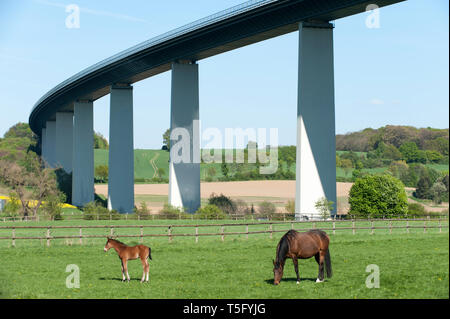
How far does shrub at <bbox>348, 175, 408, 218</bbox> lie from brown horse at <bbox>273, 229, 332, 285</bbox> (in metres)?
39.7

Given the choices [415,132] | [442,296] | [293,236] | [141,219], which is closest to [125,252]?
[293,236]

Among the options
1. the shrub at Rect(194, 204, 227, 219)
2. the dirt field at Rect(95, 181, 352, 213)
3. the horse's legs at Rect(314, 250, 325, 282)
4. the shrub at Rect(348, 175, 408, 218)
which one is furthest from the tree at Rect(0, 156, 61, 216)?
the horse's legs at Rect(314, 250, 325, 282)

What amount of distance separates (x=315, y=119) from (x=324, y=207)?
24.2ft

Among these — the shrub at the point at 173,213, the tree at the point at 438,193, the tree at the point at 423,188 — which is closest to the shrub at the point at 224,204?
the shrub at the point at 173,213

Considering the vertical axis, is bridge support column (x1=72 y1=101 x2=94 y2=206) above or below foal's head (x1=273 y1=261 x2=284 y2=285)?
above

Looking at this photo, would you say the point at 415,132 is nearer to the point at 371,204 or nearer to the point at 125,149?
the point at 125,149

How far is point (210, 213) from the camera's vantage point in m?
68.9

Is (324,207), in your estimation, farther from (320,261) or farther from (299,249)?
(299,249)

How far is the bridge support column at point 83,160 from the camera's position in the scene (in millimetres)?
101831

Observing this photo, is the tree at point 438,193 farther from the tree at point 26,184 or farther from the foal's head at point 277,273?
the foal's head at point 277,273

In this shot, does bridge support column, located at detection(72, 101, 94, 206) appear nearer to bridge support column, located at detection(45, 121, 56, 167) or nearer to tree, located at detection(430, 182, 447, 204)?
bridge support column, located at detection(45, 121, 56, 167)

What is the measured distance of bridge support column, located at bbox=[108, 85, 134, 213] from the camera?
85938mm

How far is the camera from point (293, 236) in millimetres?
21141

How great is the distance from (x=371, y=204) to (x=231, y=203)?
779 inches
